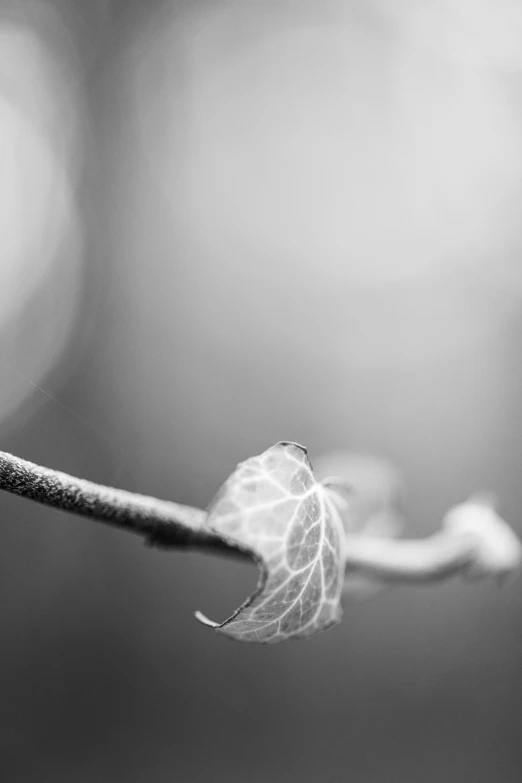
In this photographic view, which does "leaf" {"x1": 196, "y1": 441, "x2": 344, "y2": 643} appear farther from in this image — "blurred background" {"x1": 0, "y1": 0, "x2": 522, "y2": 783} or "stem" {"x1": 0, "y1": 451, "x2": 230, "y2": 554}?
"blurred background" {"x1": 0, "y1": 0, "x2": 522, "y2": 783}

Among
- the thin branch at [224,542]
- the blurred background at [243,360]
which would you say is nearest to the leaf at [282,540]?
the thin branch at [224,542]

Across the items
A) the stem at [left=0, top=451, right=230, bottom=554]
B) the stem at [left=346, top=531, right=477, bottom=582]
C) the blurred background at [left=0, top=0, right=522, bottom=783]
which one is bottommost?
the stem at [left=0, top=451, right=230, bottom=554]

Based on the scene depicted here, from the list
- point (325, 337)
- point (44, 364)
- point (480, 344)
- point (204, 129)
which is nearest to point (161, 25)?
point (204, 129)

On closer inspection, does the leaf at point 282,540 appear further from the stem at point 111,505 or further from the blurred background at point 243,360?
the blurred background at point 243,360

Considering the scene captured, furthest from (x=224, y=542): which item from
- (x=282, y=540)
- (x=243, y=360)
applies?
(x=243, y=360)

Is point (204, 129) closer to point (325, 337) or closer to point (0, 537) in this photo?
point (325, 337)

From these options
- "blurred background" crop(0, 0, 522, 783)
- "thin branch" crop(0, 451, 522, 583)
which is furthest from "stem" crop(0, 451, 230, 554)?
"blurred background" crop(0, 0, 522, 783)
